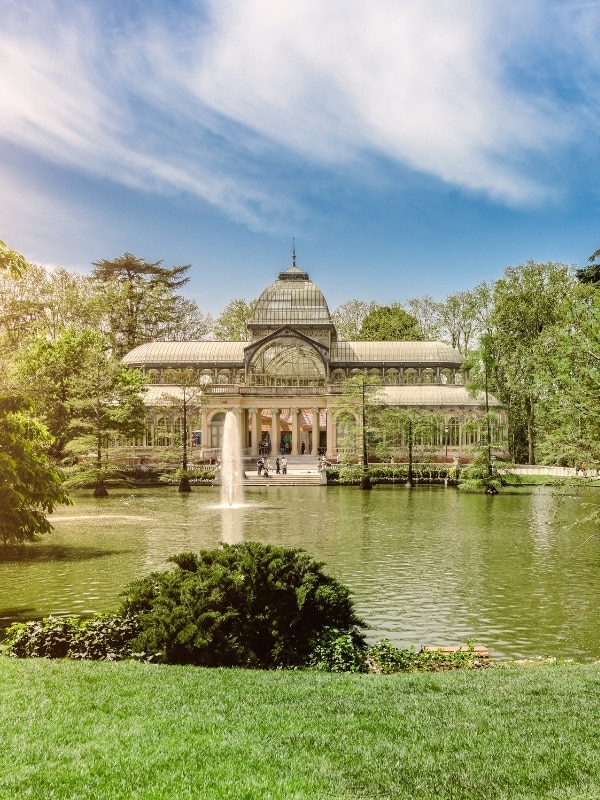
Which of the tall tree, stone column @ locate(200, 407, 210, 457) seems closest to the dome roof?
stone column @ locate(200, 407, 210, 457)

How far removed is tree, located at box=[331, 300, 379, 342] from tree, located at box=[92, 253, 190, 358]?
17665mm

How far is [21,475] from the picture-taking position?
664 inches

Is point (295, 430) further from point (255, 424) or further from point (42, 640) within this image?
point (42, 640)

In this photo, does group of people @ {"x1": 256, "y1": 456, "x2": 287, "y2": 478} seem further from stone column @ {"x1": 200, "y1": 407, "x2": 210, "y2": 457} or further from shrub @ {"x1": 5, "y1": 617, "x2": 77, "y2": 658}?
shrub @ {"x1": 5, "y1": 617, "x2": 77, "y2": 658}

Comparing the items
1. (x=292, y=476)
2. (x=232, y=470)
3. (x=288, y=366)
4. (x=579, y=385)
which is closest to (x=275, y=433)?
(x=288, y=366)

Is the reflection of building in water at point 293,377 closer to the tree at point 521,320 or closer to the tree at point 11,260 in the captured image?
the tree at point 521,320

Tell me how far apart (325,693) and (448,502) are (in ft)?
91.4

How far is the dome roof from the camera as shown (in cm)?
6606

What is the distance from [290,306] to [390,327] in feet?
48.8

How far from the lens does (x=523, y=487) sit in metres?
44.0

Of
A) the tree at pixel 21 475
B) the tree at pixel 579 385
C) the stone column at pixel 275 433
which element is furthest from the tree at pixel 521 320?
the tree at pixel 21 475

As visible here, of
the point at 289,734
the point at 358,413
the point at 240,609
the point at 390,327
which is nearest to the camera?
the point at 289,734

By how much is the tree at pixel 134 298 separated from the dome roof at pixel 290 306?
1422cm

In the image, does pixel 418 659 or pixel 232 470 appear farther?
pixel 232 470
